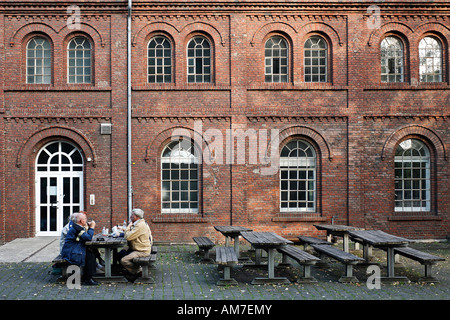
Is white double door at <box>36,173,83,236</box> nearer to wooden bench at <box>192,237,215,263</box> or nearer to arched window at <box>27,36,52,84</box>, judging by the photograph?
arched window at <box>27,36,52,84</box>

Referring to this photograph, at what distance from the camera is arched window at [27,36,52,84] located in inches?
589

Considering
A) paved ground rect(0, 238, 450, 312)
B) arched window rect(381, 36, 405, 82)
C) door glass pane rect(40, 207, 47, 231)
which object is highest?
arched window rect(381, 36, 405, 82)

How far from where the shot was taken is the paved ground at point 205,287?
8.16m

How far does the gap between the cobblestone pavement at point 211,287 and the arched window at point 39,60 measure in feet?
21.3

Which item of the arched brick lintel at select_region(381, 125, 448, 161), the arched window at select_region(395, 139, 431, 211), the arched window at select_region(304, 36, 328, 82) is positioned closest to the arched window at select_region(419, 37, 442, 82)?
the arched brick lintel at select_region(381, 125, 448, 161)

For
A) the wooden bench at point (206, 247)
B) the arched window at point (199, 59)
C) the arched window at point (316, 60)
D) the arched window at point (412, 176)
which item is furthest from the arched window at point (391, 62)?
the wooden bench at point (206, 247)

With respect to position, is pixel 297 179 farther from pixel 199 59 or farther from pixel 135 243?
pixel 135 243

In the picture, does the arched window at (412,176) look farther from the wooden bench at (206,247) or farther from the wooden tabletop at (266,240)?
the wooden bench at (206,247)

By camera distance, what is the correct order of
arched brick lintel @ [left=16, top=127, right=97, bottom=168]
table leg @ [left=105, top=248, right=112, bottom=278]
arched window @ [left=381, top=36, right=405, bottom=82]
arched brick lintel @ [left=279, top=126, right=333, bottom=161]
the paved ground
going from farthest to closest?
1. arched window @ [left=381, top=36, right=405, bottom=82]
2. arched brick lintel @ [left=279, top=126, right=333, bottom=161]
3. arched brick lintel @ [left=16, top=127, right=97, bottom=168]
4. table leg @ [left=105, top=248, right=112, bottom=278]
5. the paved ground

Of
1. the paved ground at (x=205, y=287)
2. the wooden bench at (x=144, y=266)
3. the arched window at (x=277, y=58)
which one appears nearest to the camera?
the paved ground at (x=205, y=287)

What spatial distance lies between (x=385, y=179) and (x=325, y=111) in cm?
295

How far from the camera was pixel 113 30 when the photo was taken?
1480 cm

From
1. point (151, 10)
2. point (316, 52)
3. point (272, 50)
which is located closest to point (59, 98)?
point (151, 10)

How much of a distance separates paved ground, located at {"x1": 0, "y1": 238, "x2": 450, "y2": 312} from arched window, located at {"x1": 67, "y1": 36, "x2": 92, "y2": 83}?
20.1ft
